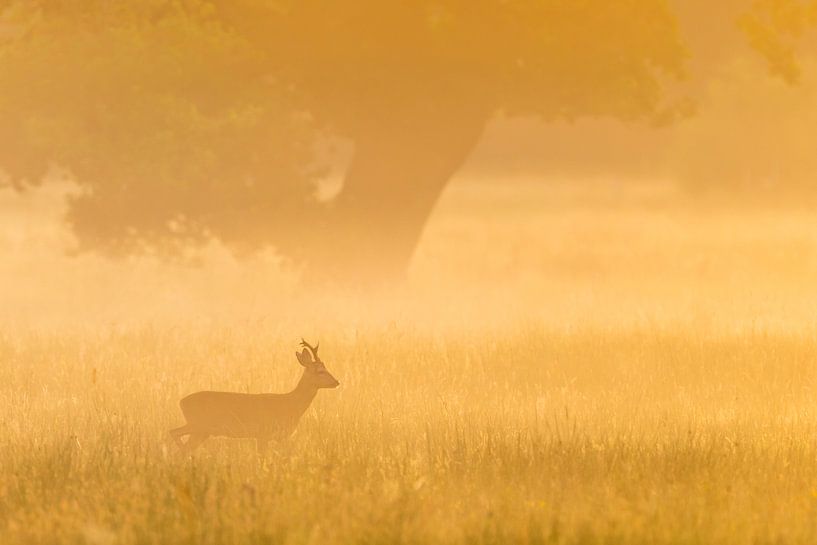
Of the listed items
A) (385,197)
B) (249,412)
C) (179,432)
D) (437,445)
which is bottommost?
(437,445)

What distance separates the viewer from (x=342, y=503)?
8.04m

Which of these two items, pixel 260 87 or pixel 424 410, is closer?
pixel 424 410

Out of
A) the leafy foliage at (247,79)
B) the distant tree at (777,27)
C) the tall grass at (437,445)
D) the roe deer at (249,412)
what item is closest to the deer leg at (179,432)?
the roe deer at (249,412)

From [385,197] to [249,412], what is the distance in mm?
13092

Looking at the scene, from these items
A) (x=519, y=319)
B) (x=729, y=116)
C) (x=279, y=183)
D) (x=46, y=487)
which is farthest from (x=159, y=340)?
(x=729, y=116)

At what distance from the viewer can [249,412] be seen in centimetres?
973

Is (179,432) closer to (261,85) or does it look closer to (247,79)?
(247,79)

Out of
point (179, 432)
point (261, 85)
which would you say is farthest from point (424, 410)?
point (261, 85)

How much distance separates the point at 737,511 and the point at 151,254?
15.3 meters

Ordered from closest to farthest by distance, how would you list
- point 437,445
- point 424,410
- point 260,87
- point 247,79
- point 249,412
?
1. point 249,412
2. point 437,445
3. point 424,410
4. point 247,79
5. point 260,87

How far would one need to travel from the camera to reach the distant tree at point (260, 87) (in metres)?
19.9

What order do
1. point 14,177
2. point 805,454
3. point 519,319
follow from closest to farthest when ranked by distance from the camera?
point 805,454
point 519,319
point 14,177

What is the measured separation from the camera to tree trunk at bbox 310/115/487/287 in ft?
73.3

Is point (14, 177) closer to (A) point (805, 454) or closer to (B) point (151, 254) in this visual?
(B) point (151, 254)
